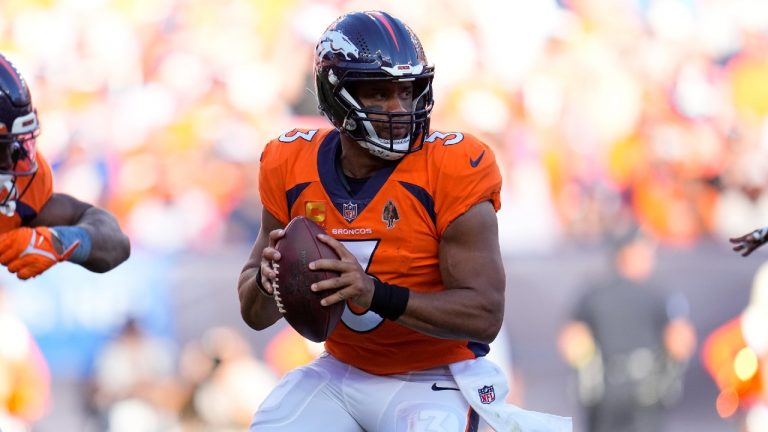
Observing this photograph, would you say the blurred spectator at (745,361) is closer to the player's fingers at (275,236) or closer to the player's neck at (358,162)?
the player's neck at (358,162)

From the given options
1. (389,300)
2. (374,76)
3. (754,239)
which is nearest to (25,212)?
(374,76)

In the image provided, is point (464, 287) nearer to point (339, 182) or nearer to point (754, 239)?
point (339, 182)

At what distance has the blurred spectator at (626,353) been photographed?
832cm

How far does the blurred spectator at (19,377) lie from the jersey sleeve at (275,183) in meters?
4.51

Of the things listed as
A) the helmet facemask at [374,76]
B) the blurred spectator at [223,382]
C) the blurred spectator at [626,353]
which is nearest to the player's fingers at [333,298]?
the helmet facemask at [374,76]

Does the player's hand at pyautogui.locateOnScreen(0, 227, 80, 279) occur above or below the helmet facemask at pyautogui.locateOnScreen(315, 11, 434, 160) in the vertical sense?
below

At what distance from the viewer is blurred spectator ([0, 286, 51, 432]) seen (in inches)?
313

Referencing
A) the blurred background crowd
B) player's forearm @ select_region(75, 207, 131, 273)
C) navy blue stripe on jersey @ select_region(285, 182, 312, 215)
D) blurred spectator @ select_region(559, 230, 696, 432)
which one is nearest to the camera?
navy blue stripe on jersey @ select_region(285, 182, 312, 215)

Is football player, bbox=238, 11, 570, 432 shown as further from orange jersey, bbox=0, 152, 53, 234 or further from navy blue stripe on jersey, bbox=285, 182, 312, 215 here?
orange jersey, bbox=0, 152, 53, 234

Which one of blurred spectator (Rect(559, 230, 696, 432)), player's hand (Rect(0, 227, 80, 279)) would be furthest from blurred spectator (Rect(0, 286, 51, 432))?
player's hand (Rect(0, 227, 80, 279))

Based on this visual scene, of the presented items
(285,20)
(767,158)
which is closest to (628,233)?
(767,158)

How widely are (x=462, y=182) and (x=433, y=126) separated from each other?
5.64 m

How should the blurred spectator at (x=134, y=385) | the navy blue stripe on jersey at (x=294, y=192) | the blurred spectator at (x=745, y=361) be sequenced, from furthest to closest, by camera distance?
1. the blurred spectator at (x=134, y=385)
2. the blurred spectator at (x=745, y=361)
3. the navy blue stripe on jersey at (x=294, y=192)

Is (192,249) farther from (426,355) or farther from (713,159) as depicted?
(426,355)
